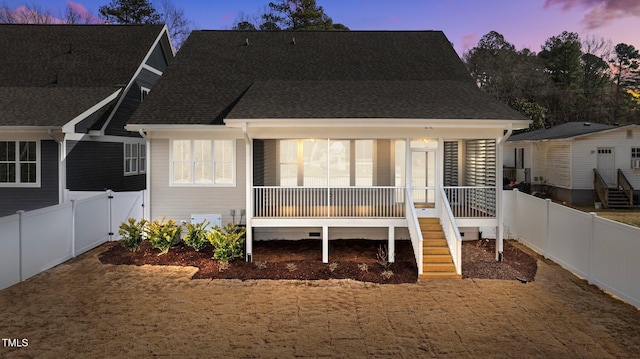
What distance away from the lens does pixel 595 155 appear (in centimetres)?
2334

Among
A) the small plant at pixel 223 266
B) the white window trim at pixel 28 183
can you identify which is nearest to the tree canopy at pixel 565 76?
the small plant at pixel 223 266

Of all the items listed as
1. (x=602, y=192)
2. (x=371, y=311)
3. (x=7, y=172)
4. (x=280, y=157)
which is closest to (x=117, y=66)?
(x=7, y=172)

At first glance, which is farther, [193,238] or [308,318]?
[193,238]

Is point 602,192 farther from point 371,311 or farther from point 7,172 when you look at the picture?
point 7,172

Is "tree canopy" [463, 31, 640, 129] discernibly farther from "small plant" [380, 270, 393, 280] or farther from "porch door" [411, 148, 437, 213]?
"small plant" [380, 270, 393, 280]

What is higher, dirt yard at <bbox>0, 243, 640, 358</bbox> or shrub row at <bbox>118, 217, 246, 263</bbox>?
shrub row at <bbox>118, 217, 246, 263</bbox>

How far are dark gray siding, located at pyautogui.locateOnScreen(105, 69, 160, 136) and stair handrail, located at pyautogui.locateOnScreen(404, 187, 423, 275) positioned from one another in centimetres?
1163

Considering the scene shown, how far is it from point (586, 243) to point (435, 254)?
3.37 meters

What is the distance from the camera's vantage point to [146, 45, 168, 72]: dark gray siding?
2019 centimetres

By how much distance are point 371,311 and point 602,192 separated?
63.4 feet

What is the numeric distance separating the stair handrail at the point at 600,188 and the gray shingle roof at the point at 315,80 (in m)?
11.3

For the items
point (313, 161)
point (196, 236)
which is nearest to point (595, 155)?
point (313, 161)

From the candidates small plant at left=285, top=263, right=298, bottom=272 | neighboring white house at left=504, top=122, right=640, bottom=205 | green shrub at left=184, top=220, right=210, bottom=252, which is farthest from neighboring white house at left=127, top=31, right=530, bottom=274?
neighboring white house at left=504, top=122, right=640, bottom=205

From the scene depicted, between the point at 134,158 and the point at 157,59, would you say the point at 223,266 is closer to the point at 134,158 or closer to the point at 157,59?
the point at 134,158
